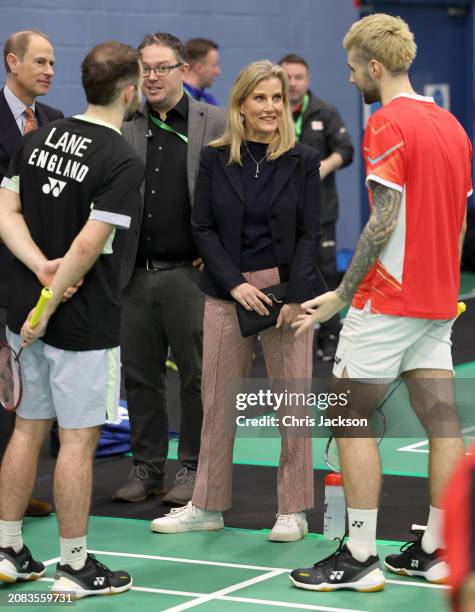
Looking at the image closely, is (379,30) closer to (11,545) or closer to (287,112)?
(287,112)

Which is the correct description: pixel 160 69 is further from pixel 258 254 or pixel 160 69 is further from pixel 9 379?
pixel 9 379

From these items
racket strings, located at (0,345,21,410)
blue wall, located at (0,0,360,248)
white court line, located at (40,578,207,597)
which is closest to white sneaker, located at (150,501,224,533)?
white court line, located at (40,578,207,597)

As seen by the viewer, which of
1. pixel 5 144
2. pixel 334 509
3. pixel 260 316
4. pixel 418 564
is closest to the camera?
pixel 418 564

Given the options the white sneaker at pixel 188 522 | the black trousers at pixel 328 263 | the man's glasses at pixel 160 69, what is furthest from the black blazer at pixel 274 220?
the black trousers at pixel 328 263

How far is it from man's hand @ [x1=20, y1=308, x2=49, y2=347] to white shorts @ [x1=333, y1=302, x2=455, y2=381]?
1016 mm

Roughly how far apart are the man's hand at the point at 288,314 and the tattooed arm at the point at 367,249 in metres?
0.56

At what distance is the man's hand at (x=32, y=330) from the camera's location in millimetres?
4129

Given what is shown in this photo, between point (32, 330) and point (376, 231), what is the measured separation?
3.93ft

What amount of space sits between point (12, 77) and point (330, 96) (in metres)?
7.60

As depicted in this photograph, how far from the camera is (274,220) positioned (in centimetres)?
487

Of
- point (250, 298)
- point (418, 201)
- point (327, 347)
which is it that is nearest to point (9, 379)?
point (250, 298)

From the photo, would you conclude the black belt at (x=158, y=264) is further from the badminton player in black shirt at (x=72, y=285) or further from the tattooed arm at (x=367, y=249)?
the tattooed arm at (x=367, y=249)

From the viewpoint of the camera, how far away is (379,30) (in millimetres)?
4113

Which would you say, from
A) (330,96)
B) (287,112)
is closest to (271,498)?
(287,112)
